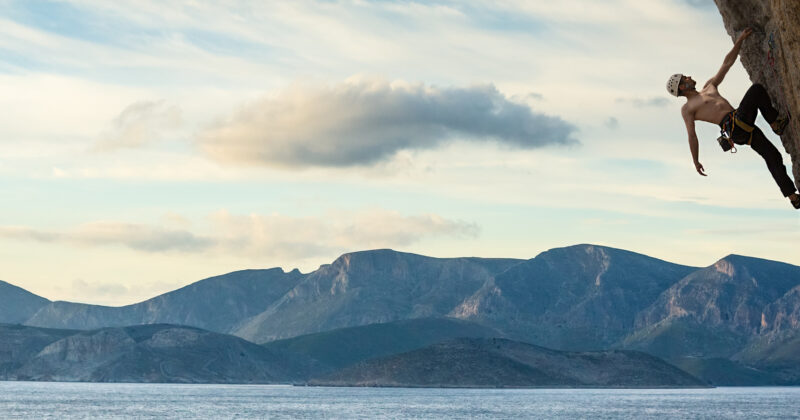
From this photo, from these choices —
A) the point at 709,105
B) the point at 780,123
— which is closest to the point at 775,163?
the point at 780,123

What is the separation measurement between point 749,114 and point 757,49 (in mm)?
1463

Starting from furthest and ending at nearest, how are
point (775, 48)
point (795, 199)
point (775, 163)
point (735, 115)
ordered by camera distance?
point (775, 163), point (795, 199), point (735, 115), point (775, 48)

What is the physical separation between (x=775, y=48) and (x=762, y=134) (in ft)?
4.77

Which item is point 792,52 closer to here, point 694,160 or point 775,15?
point 775,15

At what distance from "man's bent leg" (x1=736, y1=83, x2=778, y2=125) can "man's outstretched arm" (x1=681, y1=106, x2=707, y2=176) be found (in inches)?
27.8

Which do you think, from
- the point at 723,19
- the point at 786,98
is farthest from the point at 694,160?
Result: the point at 723,19

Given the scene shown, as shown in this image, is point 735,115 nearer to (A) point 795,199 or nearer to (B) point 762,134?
(B) point 762,134

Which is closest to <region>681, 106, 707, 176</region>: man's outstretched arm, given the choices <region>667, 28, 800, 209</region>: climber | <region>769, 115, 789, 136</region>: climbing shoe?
<region>667, 28, 800, 209</region>: climber

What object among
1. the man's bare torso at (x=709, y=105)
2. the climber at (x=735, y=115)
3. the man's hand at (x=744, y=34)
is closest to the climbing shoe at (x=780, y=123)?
the climber at (x=735, y=115)

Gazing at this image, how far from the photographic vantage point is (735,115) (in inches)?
642

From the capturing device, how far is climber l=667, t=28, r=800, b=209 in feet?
53.4

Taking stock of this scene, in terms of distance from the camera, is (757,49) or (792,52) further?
(757,49)

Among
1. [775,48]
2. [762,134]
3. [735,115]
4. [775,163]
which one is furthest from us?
[775,163]

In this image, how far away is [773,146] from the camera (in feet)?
55.2
